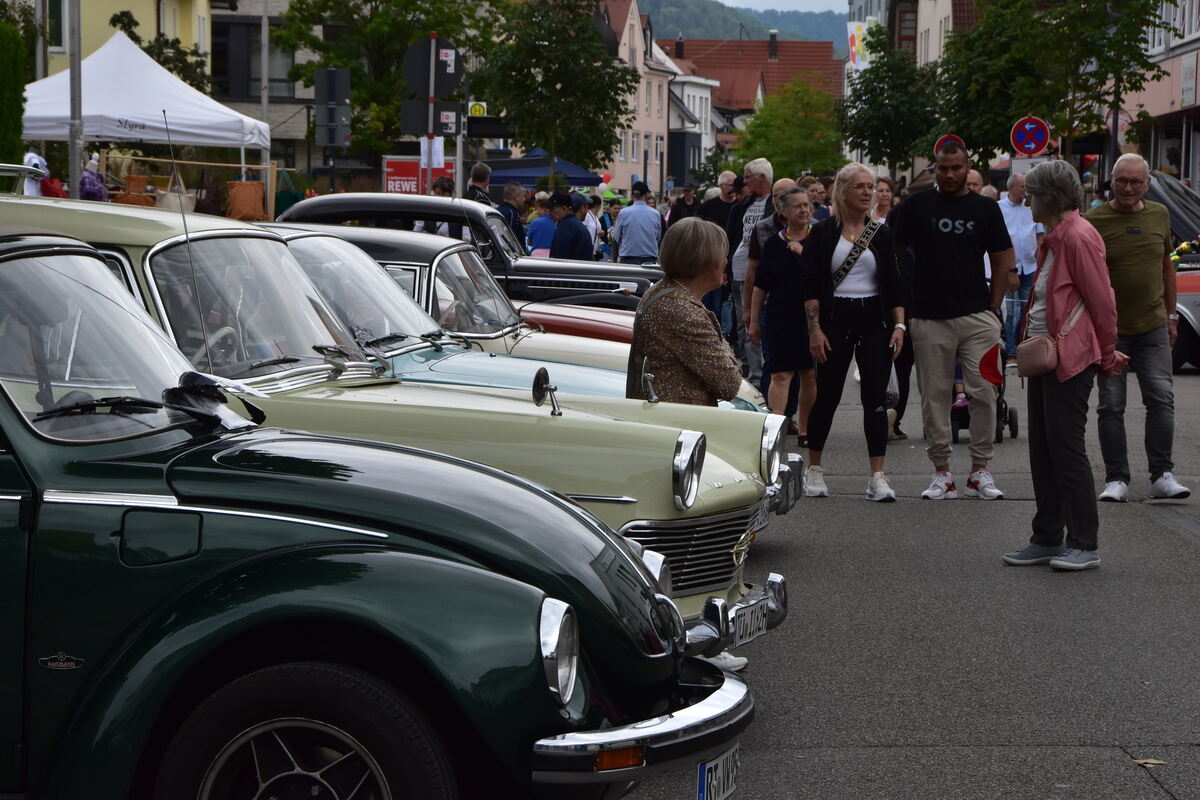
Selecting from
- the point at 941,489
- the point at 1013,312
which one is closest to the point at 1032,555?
the point at 941,489

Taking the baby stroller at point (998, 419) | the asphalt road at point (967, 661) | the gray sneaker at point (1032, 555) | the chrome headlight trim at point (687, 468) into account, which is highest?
the chrome headlight trim at point (687, 468)

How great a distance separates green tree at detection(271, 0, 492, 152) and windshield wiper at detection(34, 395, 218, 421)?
2241 inches

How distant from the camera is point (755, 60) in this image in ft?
543

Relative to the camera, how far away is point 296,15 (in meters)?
62.4

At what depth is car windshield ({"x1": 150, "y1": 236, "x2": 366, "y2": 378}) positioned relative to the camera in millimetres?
5605

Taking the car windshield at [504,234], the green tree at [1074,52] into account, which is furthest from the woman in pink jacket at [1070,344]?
the green tree at [1074,52]

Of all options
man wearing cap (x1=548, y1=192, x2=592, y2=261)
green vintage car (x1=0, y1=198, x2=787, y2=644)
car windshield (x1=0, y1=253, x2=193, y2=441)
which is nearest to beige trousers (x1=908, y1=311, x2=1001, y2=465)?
green vintage car (x1=0, y1=198, x2=787, y2=644)

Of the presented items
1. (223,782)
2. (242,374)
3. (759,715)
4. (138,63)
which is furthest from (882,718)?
(138,63)

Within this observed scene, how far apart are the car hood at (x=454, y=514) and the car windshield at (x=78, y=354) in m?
0.24

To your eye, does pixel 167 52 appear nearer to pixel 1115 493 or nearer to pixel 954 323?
pixel 954 323

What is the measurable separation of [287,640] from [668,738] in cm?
87

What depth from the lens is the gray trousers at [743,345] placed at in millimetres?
14750

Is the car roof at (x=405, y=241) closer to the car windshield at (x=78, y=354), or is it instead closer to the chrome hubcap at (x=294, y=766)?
the car windshield at (x=78, y=354)

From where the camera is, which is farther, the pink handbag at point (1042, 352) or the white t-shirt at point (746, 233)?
the white t-shirt at point (746, 233)
